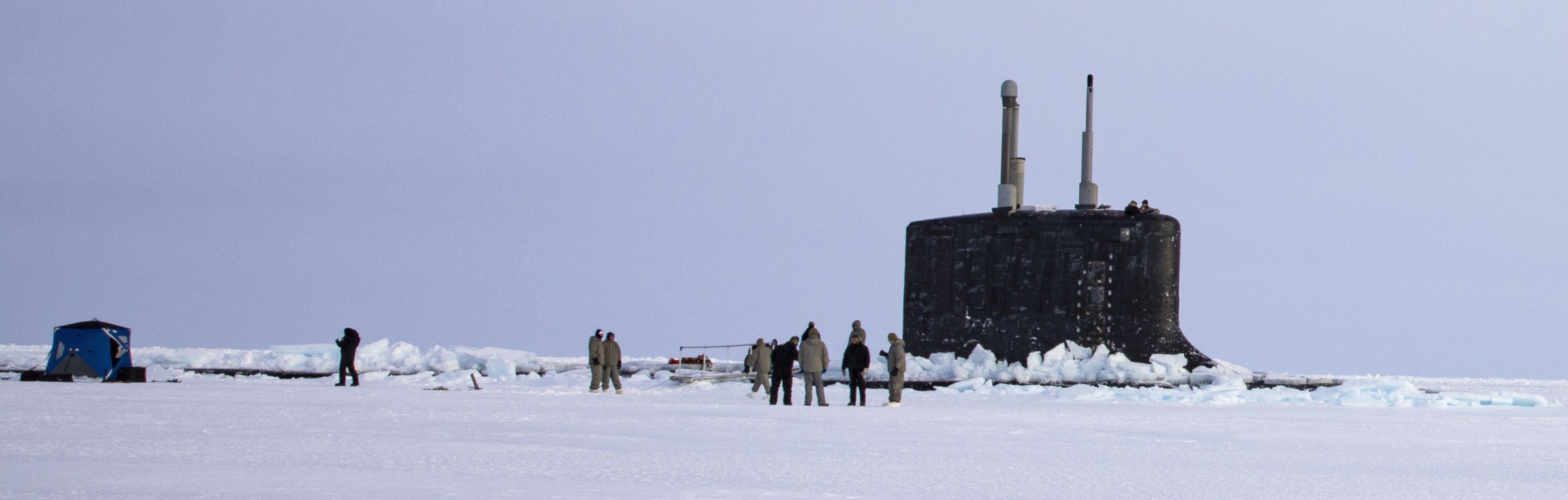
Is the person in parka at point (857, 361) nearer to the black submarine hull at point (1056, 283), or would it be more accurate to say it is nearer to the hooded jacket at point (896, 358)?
the hooded jacket at point (896, 358)

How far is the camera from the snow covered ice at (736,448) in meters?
7.11

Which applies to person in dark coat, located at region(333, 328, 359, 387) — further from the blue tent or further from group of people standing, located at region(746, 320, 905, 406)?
group of people standing, located at region(746, 320, 905, 406)

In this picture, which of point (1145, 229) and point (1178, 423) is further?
point (1145, 229)

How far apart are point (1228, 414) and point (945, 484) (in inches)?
357

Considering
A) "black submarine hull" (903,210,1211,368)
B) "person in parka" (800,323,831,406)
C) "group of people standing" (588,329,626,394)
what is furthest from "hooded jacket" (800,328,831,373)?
"black submarine hull" (903,210,1211,368)

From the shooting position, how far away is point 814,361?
17.5 meters

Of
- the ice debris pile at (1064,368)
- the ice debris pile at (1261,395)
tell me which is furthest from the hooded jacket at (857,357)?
the ice debris pile at (1064,368)

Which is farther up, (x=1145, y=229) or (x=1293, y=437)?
(x=1145, y=229)

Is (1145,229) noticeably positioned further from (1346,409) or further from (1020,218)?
(1346,409)

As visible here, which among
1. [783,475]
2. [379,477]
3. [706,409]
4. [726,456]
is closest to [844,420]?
[706,409]

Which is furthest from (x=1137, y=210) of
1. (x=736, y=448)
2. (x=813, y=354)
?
(x=736, y=448)

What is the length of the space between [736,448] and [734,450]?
25 centimetres

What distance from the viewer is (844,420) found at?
1362 centimetres

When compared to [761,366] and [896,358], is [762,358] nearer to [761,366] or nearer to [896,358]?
[761,366]
